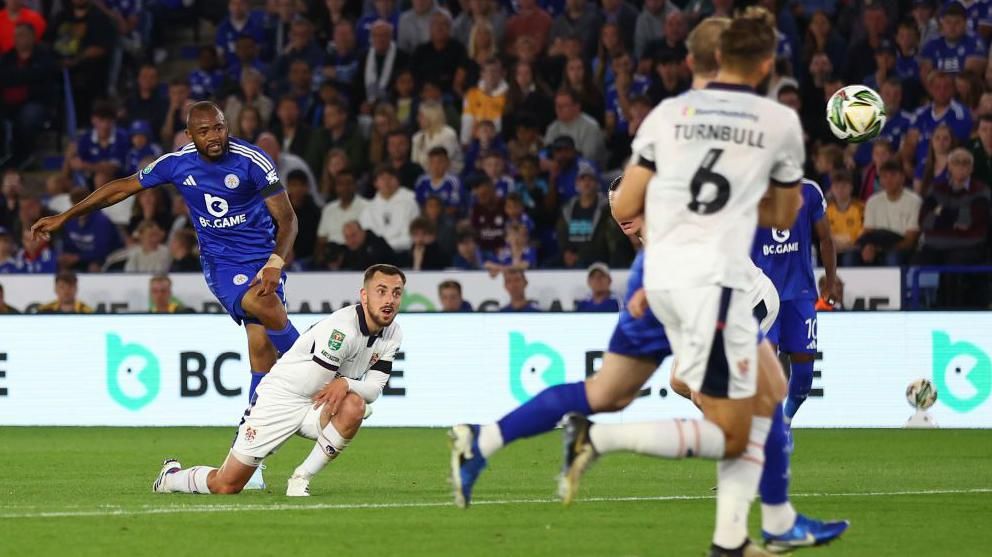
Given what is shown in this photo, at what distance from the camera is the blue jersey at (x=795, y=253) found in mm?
11281

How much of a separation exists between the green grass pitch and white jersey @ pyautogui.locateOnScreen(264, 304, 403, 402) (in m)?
0.62

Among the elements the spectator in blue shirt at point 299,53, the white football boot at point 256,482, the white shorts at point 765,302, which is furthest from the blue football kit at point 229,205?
the spectator in blue shirt at point 299,53

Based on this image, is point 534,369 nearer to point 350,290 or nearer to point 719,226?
point 350,290

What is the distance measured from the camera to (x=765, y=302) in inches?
403

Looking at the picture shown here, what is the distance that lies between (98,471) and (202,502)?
2.57m

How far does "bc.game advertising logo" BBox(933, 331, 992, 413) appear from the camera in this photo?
51.1 feet

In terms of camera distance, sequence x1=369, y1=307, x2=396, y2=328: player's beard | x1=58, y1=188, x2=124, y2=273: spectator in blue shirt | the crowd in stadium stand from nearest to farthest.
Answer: x1=369, y1=307, x2=396, y2=328: player's beard → the crowd in stadium stand → x1=58, y1=188, x2=124, y2=273: spectator in blue shirt

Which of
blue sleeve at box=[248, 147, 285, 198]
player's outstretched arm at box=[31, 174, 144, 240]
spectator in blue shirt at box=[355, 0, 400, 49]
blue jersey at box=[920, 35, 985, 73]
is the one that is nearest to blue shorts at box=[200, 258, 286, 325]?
blue sleeve at box=[248, 147, 285, 198]

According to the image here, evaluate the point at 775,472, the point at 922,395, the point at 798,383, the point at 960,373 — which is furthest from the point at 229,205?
the point at 960,373

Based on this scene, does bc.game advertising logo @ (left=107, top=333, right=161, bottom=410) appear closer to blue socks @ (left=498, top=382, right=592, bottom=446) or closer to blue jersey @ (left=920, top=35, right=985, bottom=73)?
blue jersey @ (left=920, top=35, right=985, bottom=73)

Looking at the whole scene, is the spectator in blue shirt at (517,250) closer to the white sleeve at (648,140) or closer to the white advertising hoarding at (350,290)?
the white advertising hoarding at (350,290)

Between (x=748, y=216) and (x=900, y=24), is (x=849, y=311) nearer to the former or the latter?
(x=900, y=24)

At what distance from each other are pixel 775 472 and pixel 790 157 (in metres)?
1.30

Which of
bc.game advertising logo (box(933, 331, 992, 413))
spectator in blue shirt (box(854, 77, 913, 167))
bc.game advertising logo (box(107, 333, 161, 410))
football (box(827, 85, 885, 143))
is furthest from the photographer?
spectator in blue shirt (box(854, 77, 913, 167))
